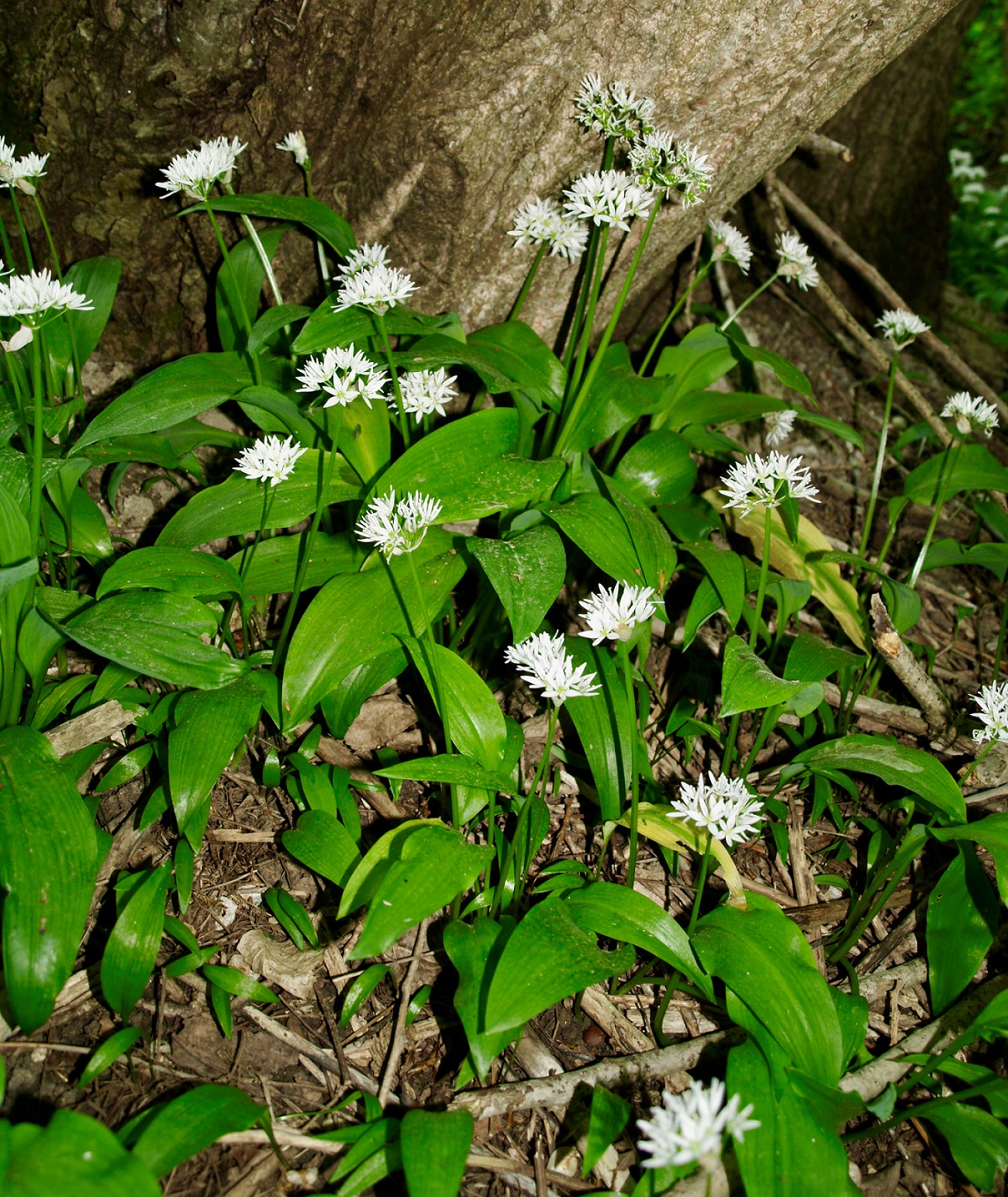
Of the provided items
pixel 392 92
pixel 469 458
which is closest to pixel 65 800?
pixel 469 458

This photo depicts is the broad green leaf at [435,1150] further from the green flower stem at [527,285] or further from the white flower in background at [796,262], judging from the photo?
the white flower in background at [796,262]

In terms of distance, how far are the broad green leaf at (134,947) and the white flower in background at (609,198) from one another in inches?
67.2

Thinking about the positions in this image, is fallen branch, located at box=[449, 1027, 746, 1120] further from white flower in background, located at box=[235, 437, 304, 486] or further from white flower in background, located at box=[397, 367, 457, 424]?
white flower in background, located at box=[397, 367, 457, 424]

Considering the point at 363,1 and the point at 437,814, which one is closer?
the point at 437,814

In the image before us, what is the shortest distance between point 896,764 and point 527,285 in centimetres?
152

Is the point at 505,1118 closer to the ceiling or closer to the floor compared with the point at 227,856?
closer to the floor

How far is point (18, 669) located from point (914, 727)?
6.93ft

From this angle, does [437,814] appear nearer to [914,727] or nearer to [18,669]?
[18,669]

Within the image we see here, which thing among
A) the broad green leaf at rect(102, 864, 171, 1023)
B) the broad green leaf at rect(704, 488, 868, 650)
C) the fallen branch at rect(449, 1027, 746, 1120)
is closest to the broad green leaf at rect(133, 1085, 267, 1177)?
the broad green leaf at rect(102, 864, 171, 1023)

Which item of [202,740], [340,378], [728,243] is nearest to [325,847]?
[202,740]

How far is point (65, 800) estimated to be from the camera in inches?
61.2

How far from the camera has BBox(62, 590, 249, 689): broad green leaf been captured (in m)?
1.64

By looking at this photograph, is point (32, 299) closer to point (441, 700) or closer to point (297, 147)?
point (297, 147)

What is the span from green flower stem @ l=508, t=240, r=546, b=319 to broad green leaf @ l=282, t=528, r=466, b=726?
32.8 inches
